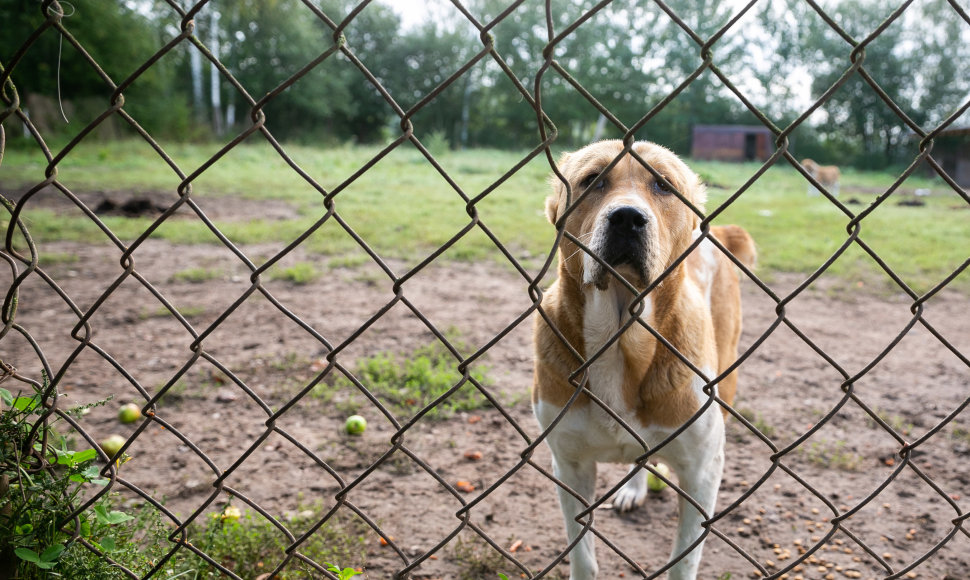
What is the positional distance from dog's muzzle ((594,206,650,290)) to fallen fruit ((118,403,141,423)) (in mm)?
2711

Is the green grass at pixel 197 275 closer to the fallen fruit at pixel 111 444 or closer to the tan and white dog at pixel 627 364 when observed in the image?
the fallen fruit at pixel 111 444

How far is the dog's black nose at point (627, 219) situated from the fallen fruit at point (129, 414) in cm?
278

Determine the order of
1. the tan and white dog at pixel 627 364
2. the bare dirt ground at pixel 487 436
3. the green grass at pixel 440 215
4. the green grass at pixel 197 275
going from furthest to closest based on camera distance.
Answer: the green grass at pixel 440 215
the green grass at pixel 197 275
the bare dirt ground at pixel 487 436
the tan and white dog at pixel 627 364

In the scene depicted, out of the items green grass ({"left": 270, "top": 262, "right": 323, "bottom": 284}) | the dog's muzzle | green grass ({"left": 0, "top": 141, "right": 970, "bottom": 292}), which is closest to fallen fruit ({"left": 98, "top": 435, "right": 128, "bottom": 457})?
green grass ({"left": 0, "top": 141, "right": 970, "bottom": 292})

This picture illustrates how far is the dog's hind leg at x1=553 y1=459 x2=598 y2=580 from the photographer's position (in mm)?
2242

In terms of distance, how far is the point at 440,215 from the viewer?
1006cm

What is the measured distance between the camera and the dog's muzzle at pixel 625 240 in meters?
1.96

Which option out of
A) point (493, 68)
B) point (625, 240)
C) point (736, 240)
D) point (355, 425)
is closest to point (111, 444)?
point (355, 425)

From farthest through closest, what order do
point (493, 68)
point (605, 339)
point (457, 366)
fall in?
point (493, 68)
point (457, 366)
point (605, 339)

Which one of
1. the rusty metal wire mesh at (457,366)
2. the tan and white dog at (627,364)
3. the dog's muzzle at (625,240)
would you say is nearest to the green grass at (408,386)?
the rusty metal wire mesh at (457,366)

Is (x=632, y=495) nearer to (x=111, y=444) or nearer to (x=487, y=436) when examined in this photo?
(x=487, y=436)

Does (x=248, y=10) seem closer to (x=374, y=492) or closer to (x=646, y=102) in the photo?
(x=646, y=102)

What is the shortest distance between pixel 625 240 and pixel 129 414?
9.29 feet

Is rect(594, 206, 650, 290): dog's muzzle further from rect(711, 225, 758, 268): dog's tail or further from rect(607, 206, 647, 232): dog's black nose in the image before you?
rect(711, 225, 758, 268): dog's tail
